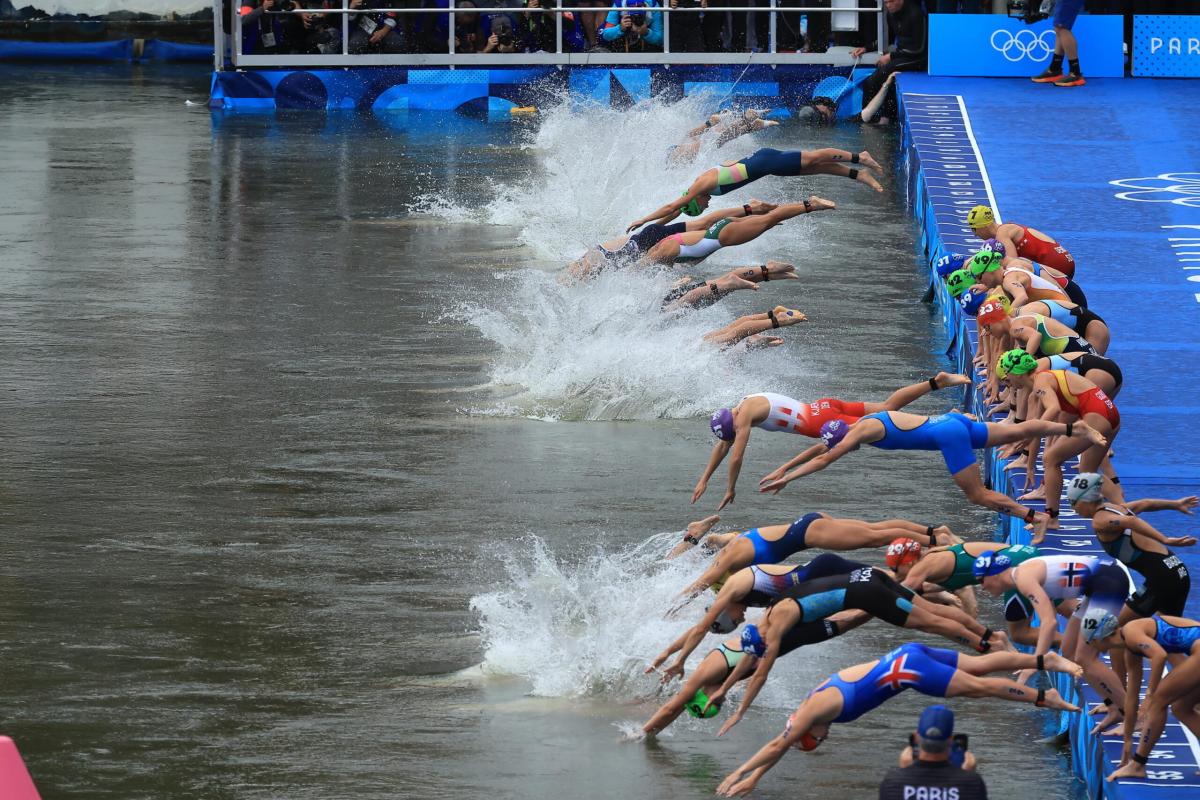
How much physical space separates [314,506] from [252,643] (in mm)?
2670

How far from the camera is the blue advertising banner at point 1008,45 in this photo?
29.1 meters

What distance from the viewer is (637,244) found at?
19.6 m

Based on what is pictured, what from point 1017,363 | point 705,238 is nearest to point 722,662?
point 1017,363

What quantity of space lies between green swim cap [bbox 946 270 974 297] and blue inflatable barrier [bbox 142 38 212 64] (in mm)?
25901

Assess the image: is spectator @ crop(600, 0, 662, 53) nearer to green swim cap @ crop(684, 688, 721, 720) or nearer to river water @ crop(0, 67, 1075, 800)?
river water @ crop(0, 67, 1075, 800)

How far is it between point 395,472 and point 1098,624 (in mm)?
7089

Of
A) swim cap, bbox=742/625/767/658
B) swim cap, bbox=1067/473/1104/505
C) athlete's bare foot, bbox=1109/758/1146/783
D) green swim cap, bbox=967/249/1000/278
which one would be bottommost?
athlete's bare foot, bbox=1109/758/1146/783

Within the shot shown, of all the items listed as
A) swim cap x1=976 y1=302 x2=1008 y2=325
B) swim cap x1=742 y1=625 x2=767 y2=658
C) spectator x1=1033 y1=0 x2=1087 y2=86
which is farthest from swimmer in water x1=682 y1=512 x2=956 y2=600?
spectator x1=1033 y1=0 x2=1087 y2=86

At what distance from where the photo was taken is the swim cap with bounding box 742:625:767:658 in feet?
33.0

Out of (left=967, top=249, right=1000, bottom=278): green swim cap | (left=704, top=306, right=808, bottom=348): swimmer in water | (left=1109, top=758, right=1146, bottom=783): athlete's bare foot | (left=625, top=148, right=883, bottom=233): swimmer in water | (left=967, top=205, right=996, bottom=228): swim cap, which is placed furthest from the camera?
(left=625, top=148, right=883, bottom=233): swimmer in water

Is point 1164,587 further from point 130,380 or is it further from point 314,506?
point 130,380

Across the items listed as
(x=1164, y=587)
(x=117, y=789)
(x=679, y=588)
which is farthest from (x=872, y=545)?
(x=117, y=789)

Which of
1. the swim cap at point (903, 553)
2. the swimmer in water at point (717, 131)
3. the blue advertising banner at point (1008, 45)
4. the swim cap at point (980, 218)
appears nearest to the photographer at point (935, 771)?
the swim cap at point (903, 553)

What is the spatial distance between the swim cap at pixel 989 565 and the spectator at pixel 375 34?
23.4 metres
